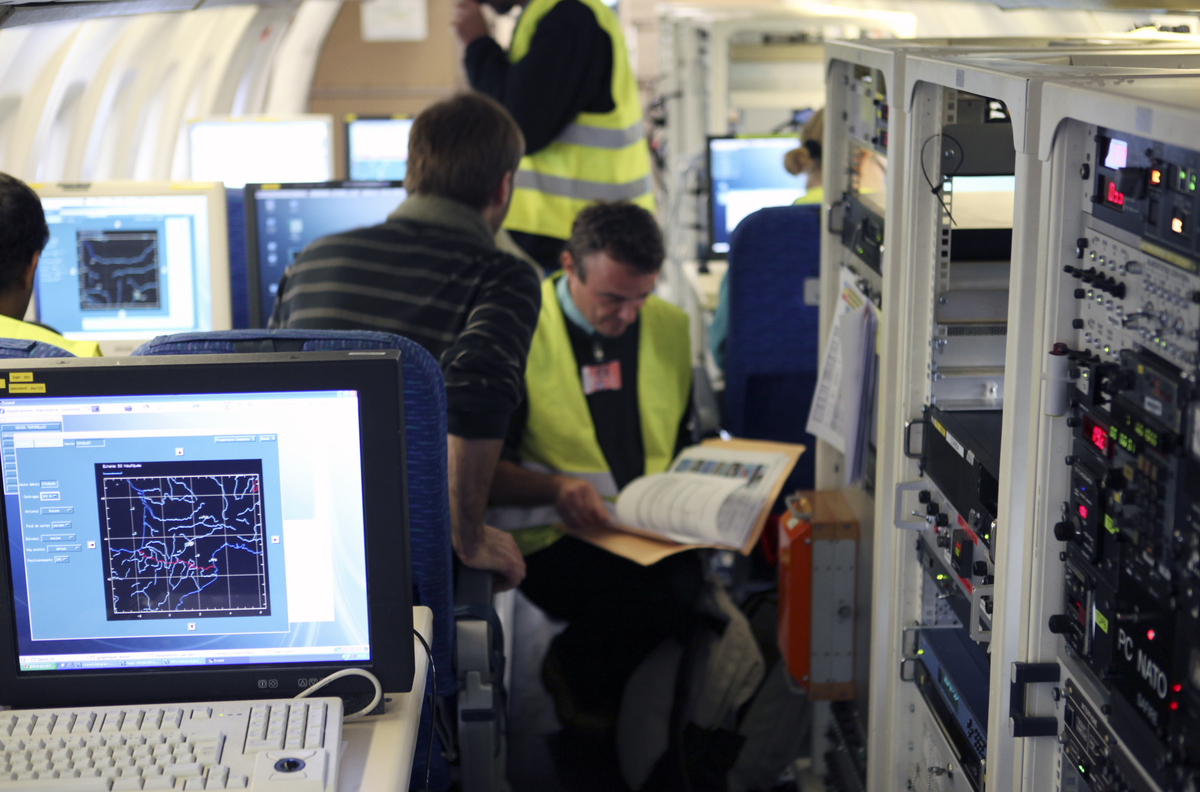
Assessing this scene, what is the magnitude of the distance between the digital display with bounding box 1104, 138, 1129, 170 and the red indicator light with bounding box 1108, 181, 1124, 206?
0.02 m

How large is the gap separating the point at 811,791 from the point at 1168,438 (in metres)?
1.83

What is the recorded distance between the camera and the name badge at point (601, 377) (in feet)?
10.4

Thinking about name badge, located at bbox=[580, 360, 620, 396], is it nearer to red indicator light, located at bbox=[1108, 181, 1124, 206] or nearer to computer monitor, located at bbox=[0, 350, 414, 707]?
computer monitor, located at bbox=[0, 350, 414, 707]

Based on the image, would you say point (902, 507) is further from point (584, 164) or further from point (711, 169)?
point (711, 169)

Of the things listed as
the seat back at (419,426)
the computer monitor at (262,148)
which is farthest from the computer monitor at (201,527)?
the computer monitor at (262,148)

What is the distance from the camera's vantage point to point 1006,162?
6.18ft

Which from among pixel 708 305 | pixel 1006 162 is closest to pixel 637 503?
pixel 1006 162

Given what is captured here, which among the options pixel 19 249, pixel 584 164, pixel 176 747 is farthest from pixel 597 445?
pixel 176 747

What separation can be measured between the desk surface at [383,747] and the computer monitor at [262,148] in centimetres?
351

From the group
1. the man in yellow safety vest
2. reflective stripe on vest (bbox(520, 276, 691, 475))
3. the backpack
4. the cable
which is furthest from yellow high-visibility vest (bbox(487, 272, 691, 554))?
the cable

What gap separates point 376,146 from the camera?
5.34 m

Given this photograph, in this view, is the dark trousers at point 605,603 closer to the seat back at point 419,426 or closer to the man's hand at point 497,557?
the man's hand at point 497,557

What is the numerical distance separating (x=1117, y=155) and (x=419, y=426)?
1029 millimetres

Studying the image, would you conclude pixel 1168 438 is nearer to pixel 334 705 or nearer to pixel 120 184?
pixel 334 705
